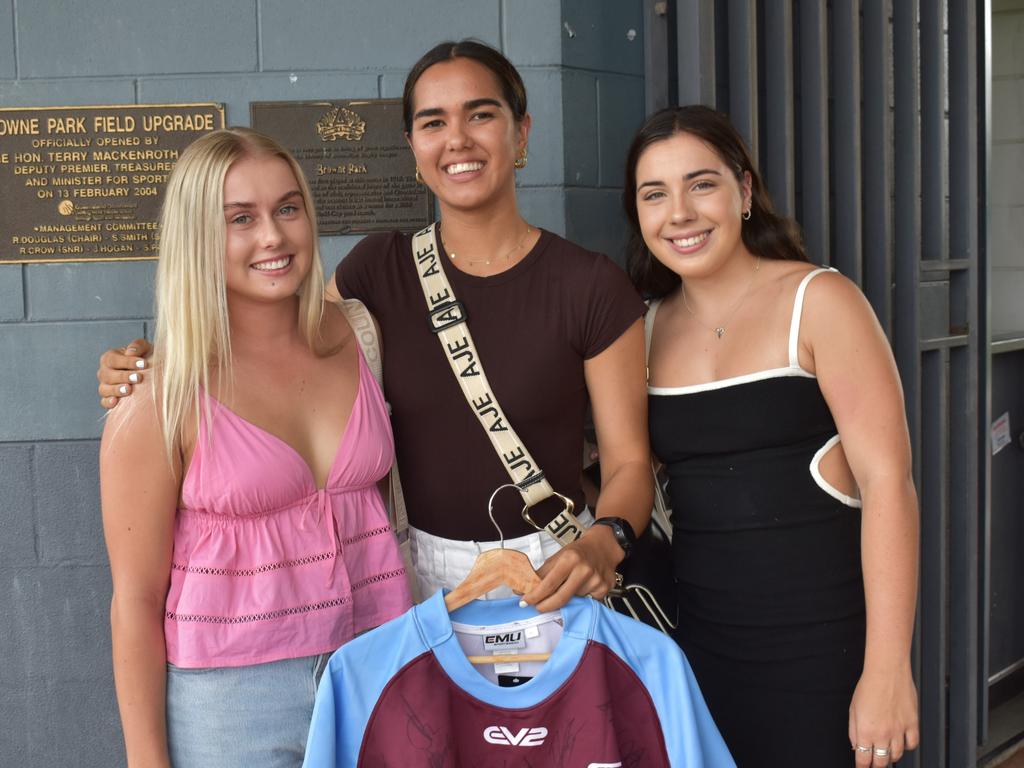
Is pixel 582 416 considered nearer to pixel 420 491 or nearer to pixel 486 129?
pixel 420 491

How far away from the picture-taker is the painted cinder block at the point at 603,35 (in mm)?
3248

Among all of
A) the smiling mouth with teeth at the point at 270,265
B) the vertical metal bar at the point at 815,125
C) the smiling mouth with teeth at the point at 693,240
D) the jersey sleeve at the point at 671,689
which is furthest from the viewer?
the vertical metal bar at the point at 815,125

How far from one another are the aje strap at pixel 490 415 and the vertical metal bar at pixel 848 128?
162 centimetres

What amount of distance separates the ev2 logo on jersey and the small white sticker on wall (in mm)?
3656

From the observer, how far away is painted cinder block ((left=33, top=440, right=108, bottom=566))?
3.28 meters

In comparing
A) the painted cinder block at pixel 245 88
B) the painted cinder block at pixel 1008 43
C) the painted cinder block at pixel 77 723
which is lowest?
the painted cinder block at pixel 77 723

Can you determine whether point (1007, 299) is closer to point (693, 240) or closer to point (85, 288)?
point (693, 240)

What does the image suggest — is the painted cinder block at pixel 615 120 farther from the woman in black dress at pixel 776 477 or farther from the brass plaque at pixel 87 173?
the brass plaque at pixel 87 173

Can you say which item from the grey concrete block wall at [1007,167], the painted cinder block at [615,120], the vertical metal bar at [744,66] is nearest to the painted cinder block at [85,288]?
the painted cinder block at [615,120]

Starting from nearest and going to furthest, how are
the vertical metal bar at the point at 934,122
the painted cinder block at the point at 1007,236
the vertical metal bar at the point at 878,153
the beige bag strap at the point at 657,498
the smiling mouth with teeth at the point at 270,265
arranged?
the smiling mouth with teeth at the point at 270,265 → the beige bag strap at the point at 657,498 → the vertical metal bar at the point at 878,153 → the vertical metal bar at the point at 934,122 → the painted cinder block at the point at 1007,236

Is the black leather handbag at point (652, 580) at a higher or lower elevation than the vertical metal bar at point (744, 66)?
lower

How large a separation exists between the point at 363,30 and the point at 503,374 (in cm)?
139

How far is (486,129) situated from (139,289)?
1.40 m

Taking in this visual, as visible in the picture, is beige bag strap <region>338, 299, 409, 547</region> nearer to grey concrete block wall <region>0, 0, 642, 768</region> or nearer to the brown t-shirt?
the brown t-shirt
